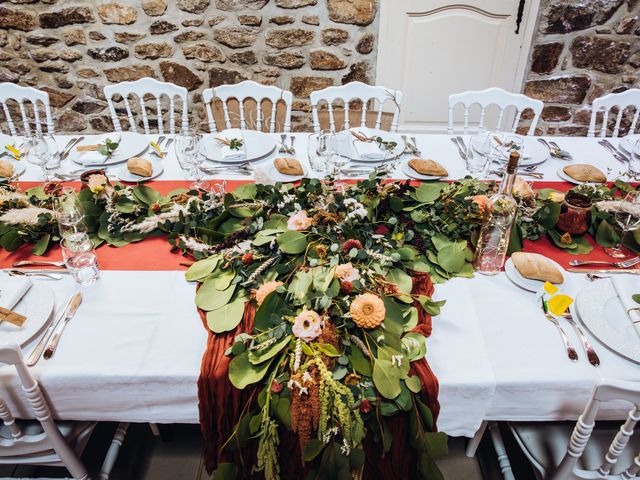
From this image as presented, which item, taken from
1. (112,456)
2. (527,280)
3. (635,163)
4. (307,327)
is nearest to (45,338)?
(112,456)

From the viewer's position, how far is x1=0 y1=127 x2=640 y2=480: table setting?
91 cm

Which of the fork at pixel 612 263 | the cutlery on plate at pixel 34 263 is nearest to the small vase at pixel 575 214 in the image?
the fork at pixel 612 263

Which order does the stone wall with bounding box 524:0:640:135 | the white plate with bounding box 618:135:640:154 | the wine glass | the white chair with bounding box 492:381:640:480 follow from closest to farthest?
the white chair with bounding box 492:381:640:480, the wine glass, the white plate with bounding box 618:135:640:154, the stone wall with bounding box 524:0:640:135

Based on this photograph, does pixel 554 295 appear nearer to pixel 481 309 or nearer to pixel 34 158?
pixel 481 309

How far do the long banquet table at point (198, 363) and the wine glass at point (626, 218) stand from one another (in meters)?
0.36

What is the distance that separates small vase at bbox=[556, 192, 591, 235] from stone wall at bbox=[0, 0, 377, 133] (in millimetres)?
1695

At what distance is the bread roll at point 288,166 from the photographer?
159 cm

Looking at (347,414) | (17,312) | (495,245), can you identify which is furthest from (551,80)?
(17,312)

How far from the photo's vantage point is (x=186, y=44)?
2.63 m

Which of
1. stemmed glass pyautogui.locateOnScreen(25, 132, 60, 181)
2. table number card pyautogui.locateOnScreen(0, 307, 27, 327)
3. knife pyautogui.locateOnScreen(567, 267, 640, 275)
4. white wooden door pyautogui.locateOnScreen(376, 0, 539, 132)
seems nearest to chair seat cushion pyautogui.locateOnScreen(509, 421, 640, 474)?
knife pyautogui.locateOnScreen(567, 267, 640, 275)

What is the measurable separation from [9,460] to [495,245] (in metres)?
1.28

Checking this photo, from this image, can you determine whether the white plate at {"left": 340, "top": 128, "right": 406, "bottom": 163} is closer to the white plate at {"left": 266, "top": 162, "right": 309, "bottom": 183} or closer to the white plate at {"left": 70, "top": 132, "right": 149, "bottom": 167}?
the white plate at {"left": 266, "top": 162, "right": 309, "bottom": 183}

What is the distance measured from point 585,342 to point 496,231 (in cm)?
33

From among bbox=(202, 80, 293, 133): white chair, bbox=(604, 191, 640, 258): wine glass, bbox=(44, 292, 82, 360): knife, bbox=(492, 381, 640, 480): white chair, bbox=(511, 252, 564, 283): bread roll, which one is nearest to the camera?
bbox=(492, 381, 640, 480): white chair
